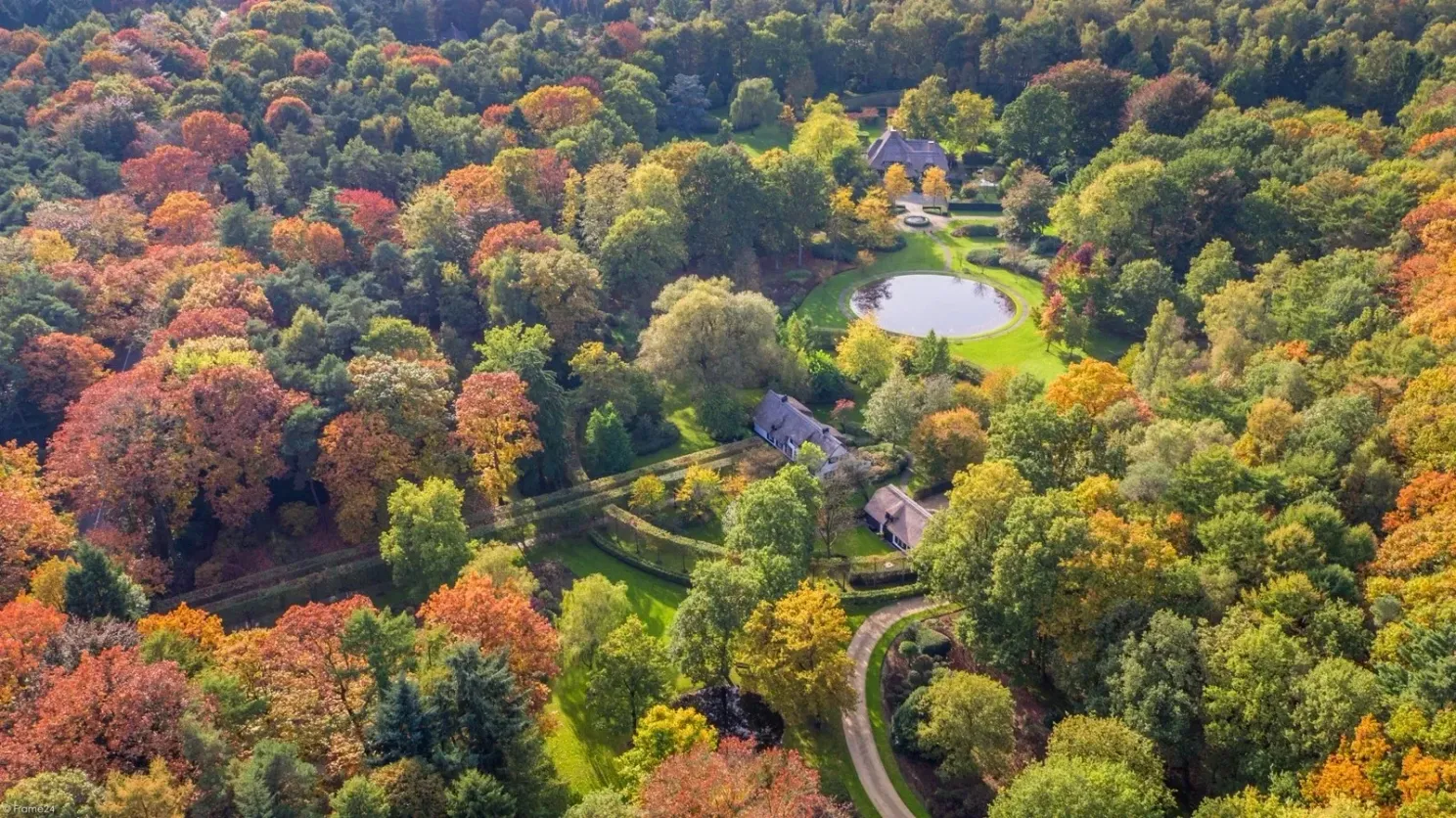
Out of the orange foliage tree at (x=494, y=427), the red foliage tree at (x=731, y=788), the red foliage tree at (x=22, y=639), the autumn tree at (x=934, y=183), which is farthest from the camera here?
the autumn tree at (x=934, y=183)

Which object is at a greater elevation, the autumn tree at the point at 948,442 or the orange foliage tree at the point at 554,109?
the orange foliage tree at the point at 554,109

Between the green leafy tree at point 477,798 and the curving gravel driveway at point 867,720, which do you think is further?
the curving gravel driveway at point 867,720

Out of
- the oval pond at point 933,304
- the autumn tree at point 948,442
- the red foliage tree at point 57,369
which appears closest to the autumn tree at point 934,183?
the oval pond at point 933,304

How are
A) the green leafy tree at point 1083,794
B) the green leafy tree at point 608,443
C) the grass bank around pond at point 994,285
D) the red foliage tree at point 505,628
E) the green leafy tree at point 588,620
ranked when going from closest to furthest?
the green leafy tree at point 1083,794, the red foliage tree at point 505,628, the green leafy tree at point 588,620, the green leafy tree at point 608,443, the grass bank around pond at point 994,285

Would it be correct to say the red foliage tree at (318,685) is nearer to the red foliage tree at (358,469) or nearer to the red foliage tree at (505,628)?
the red foliage tree at (505,628)

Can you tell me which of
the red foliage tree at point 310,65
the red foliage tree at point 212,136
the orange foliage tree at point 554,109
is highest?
the red foliage tree at point 310,65

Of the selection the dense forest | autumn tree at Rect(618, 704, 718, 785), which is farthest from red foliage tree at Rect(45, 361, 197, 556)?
autumn tree at Rect(618, 704, 718, 785)

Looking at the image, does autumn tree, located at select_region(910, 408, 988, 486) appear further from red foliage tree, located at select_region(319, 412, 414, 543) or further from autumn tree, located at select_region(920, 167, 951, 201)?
autumn tree, located at select_region(920, 167, 951, 201)

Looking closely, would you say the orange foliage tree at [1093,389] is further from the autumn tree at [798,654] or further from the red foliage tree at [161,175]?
the red foliage tree at [161,175]
